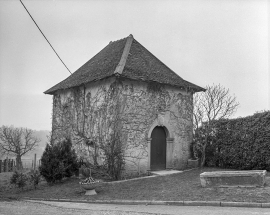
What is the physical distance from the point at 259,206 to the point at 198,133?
9.17 metres

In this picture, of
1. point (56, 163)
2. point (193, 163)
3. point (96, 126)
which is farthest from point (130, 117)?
point (193, 163)

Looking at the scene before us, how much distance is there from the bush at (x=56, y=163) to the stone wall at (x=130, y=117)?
1.60 meters

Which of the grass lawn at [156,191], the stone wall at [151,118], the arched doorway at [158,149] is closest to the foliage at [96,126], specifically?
the stone wall at [151,118]

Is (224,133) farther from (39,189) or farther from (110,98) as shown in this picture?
(39,189)

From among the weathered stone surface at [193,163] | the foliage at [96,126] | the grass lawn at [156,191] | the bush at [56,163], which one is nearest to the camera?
the grass lawn at [156,191]

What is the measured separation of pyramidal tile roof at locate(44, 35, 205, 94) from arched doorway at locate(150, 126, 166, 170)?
2.69 m

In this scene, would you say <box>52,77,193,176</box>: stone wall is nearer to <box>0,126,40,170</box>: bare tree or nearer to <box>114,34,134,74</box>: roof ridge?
<box>114,34,134,74</box>: roof ridge

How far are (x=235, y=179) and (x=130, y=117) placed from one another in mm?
6238

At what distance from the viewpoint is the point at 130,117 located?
582 inches

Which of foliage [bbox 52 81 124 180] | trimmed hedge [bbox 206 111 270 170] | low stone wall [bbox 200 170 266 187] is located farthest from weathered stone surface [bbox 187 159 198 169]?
low stone wall [bbox 200 170 266 187]

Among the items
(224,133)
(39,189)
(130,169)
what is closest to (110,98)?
(130,169)

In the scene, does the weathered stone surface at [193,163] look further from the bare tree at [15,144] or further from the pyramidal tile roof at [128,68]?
the bare tree at [15,144]

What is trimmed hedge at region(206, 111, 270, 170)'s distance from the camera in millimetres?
13766

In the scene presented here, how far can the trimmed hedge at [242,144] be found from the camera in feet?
45.2
